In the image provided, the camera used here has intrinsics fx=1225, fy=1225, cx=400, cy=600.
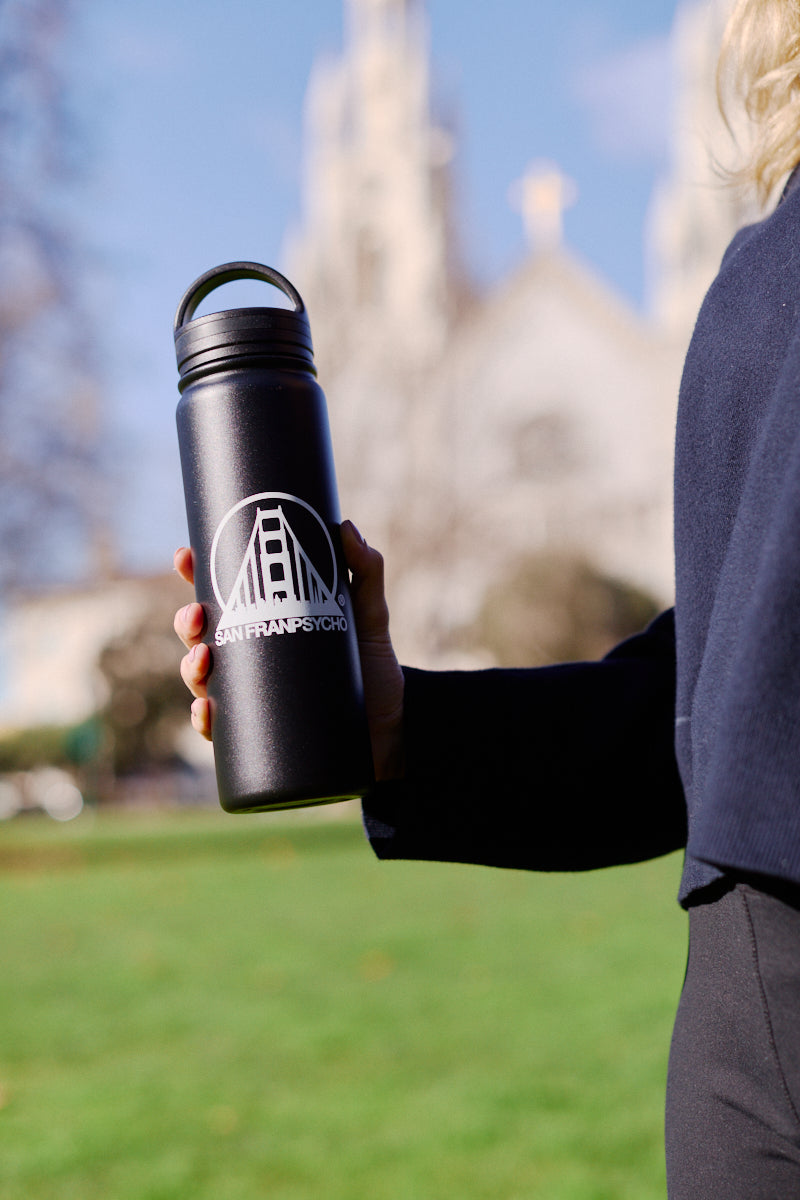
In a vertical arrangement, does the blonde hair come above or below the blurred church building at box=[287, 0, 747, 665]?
below

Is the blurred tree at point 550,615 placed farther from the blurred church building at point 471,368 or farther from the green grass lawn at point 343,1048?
the green grass lawn at point 343,1048

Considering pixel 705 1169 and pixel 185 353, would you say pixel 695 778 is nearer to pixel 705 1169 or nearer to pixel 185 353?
pixel 705 1169

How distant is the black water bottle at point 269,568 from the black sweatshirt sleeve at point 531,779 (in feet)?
0.61

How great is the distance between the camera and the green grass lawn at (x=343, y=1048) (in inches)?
119

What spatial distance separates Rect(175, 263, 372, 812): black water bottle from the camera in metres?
1.14

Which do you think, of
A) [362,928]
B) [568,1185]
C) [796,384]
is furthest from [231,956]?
[796,384]

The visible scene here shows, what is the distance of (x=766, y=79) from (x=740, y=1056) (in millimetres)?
987

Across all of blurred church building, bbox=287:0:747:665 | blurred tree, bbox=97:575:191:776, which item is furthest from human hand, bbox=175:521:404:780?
blurred tree, bbox=97:575:191:776

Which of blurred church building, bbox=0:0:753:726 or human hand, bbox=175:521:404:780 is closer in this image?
human hand, bbox=175:521:404:780

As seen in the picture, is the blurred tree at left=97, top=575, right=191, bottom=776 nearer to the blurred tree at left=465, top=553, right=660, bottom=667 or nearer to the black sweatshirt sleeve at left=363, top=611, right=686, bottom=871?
the blurred tree at left=465, top=553, right=660, bottom=667

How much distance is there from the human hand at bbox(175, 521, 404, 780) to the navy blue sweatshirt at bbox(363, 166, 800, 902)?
1.0 inches

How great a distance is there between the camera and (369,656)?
4.55 feet

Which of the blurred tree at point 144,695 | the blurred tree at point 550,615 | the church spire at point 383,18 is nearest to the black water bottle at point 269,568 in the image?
the blurred tree at point 550,615

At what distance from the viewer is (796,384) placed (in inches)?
36.6
